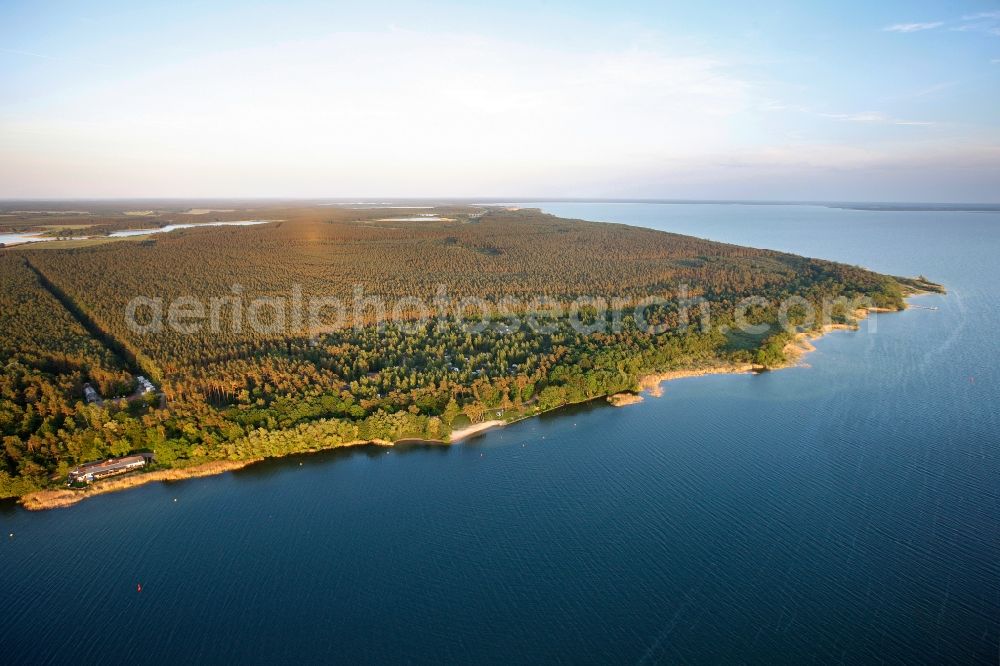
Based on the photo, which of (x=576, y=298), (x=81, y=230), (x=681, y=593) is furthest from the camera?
(x=81, y=230)

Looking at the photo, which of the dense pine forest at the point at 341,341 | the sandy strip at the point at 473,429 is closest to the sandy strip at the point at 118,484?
the dense pine forest at the point at 341,341

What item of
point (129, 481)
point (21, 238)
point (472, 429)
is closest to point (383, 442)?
point (472, 429)

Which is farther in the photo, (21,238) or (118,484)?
(21,238)

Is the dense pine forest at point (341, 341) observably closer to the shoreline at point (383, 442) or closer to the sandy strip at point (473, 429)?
the shoreline at point (383, 442)

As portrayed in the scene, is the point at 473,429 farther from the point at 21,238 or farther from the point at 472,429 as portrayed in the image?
the point at 21,238

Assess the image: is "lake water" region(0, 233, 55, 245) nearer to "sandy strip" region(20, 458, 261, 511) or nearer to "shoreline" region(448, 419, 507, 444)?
"sandy strip" region(20, 458, 261, 511)

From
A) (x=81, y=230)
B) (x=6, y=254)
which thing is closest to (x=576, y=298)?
(x=6, y=254)

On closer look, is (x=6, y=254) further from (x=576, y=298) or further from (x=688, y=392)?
(x=688, y=392)
